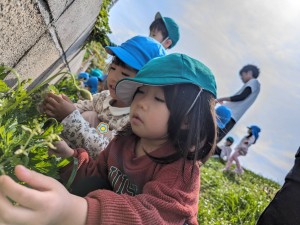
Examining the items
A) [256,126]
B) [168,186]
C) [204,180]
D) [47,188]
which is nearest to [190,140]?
[168,186]

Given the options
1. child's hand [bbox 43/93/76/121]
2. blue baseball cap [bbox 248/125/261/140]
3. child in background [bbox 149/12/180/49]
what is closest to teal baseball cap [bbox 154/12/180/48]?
child in background [bbox 149/12/180/49]

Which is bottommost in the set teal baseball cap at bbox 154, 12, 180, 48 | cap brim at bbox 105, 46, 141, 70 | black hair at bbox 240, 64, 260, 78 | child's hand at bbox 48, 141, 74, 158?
child's hand at bbox 48, 141, 74, 158

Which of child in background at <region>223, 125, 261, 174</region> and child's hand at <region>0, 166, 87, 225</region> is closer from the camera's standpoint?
child's hand at <region>0, 166, 87, 225</region>

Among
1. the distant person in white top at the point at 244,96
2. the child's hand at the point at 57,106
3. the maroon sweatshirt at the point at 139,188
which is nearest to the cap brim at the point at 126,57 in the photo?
the child's hand at the point at 57,106

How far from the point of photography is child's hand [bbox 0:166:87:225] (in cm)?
65

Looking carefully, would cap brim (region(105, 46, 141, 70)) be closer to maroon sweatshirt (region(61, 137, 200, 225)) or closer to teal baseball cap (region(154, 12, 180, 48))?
maroon sweatshirt (region(61, 137, 200, 225))

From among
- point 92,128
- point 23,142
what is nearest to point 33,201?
point 23,142

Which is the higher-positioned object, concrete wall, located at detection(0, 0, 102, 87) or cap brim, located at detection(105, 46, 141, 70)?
cap brim, located at detection(105, 46, 141, 70)

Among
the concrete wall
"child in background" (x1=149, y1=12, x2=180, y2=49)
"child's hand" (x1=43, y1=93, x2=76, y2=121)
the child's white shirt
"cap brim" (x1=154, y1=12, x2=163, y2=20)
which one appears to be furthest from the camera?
"cap brim" (x1=154, y1=12, x2=163, y2=20)

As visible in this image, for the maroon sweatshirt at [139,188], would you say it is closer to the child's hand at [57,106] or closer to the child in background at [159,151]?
the child in background at [159,151]

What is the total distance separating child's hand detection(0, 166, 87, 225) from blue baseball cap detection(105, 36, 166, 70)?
4.36ft

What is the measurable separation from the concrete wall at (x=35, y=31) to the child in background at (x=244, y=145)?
314 inches

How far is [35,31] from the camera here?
5.31 feet

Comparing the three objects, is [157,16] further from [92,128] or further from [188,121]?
[188,121]
